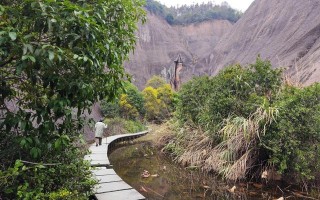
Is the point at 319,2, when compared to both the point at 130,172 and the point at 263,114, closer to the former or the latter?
the point at 263,114

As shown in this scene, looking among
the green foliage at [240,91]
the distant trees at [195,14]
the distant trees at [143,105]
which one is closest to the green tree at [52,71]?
the green foliage at [240,91]

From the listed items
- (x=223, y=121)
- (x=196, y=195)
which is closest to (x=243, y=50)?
(x=223, y=121)

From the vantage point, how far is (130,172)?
810 centimetres

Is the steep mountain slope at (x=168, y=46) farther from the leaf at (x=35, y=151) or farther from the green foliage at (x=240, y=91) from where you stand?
the leaf at (x=35, y=151)

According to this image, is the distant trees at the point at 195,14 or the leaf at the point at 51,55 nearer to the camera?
the leaf at the point at 51,55

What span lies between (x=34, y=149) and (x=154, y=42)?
4289cm

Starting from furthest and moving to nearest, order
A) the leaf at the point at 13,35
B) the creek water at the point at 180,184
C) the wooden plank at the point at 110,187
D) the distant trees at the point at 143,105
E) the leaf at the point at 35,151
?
the distant trees at the point at 143,105 → the creek water at the point at 180,184 → the wooden plank at the point at 110,187 → the leaf at the point at 35,151 → the leaf at the point at 13,35

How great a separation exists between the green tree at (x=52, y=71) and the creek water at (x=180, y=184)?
3.01 metres

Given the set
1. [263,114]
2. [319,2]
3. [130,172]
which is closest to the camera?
[263,114]

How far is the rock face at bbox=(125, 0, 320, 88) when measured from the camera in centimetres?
2112

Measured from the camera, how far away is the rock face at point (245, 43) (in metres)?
21.1

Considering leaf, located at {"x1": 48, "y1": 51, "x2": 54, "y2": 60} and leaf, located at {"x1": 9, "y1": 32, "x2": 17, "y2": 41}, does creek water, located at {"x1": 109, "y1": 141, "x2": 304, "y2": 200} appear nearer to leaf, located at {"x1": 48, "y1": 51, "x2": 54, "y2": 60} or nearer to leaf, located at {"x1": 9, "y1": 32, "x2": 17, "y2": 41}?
leaf, located at {"x1": 48, "y1": 51, "x2": 54, "y2": 60}

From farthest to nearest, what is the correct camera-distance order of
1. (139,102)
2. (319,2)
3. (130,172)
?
1. (319,2)
2. (139,102)
3. (130,172)

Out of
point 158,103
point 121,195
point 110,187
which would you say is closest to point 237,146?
point 110,187
